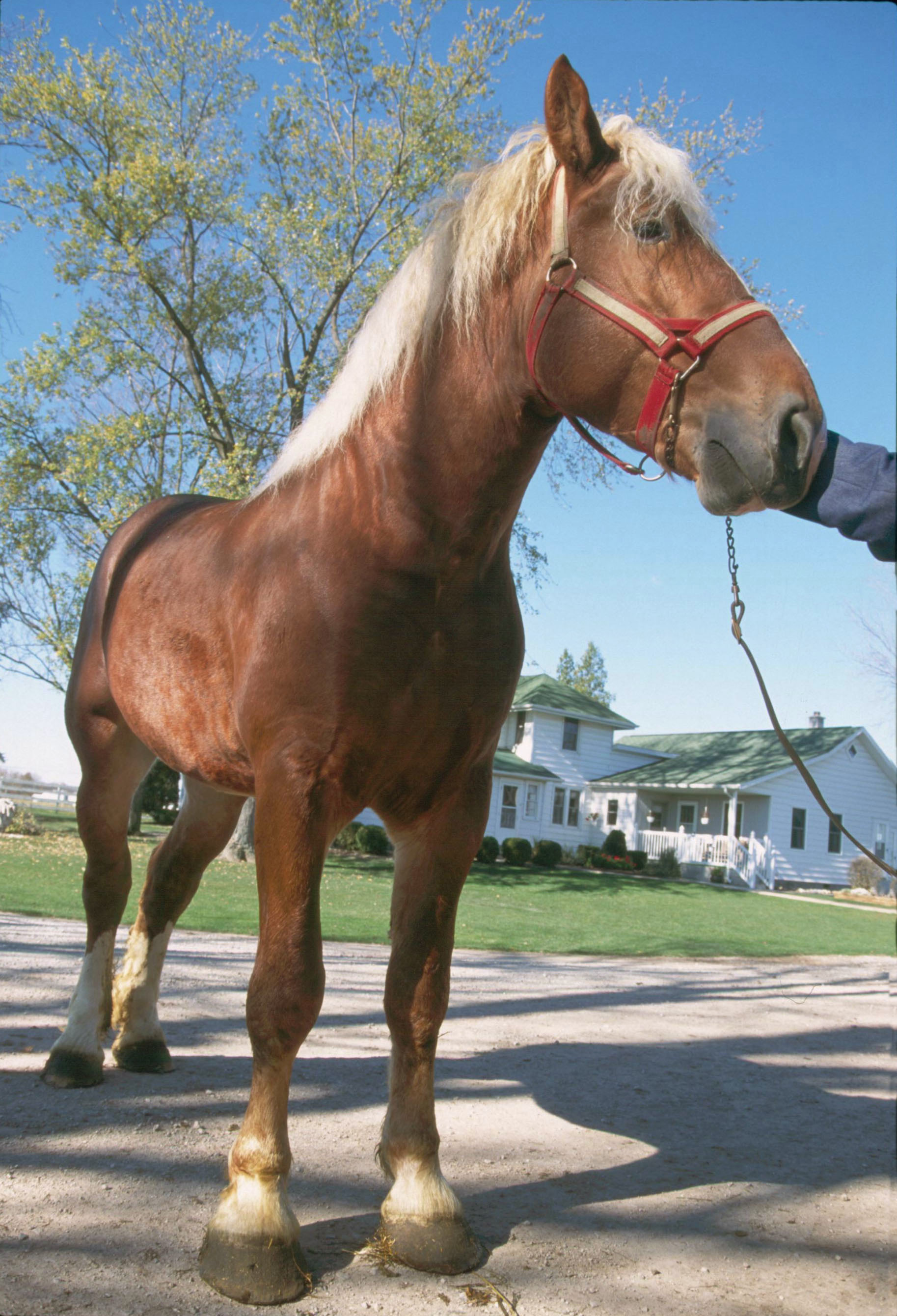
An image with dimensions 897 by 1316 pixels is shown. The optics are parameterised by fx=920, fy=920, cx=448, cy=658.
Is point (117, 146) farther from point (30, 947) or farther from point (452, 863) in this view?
point (452, 863)

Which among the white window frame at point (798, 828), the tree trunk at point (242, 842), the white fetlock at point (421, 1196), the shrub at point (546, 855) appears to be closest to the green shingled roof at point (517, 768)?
the shrub at point (546, 855)

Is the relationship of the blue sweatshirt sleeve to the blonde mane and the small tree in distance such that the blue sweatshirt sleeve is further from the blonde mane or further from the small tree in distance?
the small tree in distance

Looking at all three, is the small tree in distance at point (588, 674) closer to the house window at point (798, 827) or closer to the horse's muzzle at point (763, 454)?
the house window at point (798, 827)

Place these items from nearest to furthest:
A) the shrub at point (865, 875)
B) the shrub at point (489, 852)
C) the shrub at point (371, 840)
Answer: the shrub at point (371, 840), the shrub at point (489, 852), the shrub at point (865, 875)

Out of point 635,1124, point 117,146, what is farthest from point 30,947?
point 117,146

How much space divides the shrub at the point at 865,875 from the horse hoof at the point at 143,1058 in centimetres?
2964

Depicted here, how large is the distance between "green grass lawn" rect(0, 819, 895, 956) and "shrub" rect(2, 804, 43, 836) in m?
0.46

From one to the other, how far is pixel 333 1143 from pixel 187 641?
5.99 ft

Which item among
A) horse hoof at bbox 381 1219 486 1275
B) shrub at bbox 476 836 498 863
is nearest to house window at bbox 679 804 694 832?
shrub at bbox 476 836 498 863

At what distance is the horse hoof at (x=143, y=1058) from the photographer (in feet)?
12.7

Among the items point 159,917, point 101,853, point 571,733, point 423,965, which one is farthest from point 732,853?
point 423,965

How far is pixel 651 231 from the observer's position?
217cm

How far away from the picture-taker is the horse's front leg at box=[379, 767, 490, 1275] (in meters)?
2.63

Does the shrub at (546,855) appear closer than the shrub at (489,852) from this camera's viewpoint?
No
